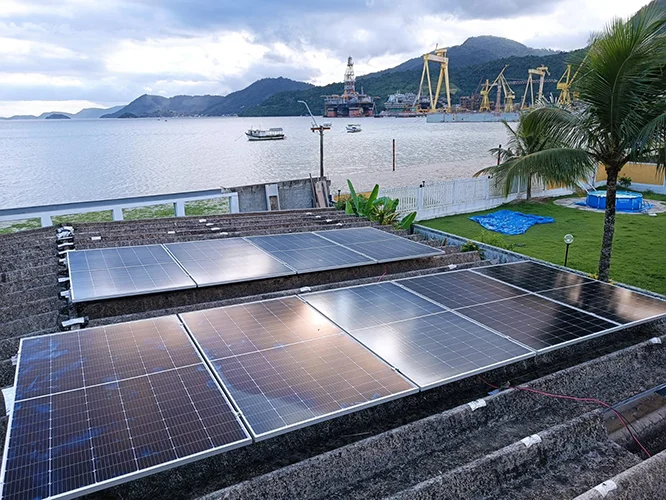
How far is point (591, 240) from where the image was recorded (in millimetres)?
20828

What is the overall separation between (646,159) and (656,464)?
29.0 ft

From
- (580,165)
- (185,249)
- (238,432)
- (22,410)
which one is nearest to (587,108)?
(580,165)

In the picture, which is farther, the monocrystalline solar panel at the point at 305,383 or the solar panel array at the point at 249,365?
the monocrystalline solar panel at the point at 305,383

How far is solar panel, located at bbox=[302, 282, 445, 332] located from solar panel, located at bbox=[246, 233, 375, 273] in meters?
1.58

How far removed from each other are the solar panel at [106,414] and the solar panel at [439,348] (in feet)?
6.68

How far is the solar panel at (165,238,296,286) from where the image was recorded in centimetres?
849

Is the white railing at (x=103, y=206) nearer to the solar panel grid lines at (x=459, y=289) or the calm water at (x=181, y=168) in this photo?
the solar panel grid lines at (x=459, y=289)

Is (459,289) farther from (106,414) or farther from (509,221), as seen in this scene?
(509,221)

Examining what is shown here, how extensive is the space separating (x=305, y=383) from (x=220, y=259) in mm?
5076

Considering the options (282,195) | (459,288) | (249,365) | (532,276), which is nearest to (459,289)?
(459,288)

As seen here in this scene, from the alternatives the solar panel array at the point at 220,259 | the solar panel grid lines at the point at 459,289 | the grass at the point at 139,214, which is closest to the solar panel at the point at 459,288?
the solar panel grid lines at the point at 459,289

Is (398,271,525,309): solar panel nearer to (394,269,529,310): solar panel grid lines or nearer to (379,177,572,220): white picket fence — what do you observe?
(394,269,529,310): solar panel grid lines

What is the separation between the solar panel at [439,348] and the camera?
530 centimetres

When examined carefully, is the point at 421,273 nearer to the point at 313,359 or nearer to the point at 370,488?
the point at 313,359
